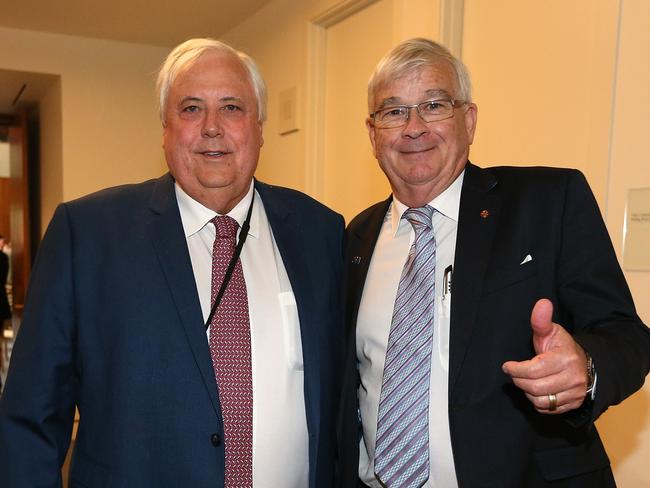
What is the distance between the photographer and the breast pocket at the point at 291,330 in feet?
5.30

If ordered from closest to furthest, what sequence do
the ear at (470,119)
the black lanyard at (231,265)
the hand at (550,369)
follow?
the hand at (550,369) < the black lanyard at (231,265) < the ear at (470,119)

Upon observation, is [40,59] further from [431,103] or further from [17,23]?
[431,103]

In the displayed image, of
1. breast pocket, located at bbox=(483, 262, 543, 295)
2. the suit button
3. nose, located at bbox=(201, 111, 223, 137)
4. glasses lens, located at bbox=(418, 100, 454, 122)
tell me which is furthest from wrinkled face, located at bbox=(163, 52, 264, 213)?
breast pocket, located at bbox=(483, 262, 543, 295)

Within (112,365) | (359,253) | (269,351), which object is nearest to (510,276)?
(359,253)

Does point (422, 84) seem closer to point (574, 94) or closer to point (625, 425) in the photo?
point (574, 94)

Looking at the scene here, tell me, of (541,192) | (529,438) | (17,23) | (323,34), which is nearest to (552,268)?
(541,192)

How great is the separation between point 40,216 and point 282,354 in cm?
656

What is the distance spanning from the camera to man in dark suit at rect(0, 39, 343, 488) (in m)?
1.44

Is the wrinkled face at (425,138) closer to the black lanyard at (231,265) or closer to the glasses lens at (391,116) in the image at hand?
the glasses lens at (391,116)

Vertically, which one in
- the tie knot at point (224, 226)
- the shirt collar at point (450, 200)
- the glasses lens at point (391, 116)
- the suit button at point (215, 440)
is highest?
the glasses lens at point (391, 116)

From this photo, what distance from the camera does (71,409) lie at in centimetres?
156

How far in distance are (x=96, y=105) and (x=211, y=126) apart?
4347mm

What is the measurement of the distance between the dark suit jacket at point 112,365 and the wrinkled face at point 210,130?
15 centimetres

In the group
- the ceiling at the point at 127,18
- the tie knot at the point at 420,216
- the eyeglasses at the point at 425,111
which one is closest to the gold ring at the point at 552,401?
the tie knot at the point at 420,216
